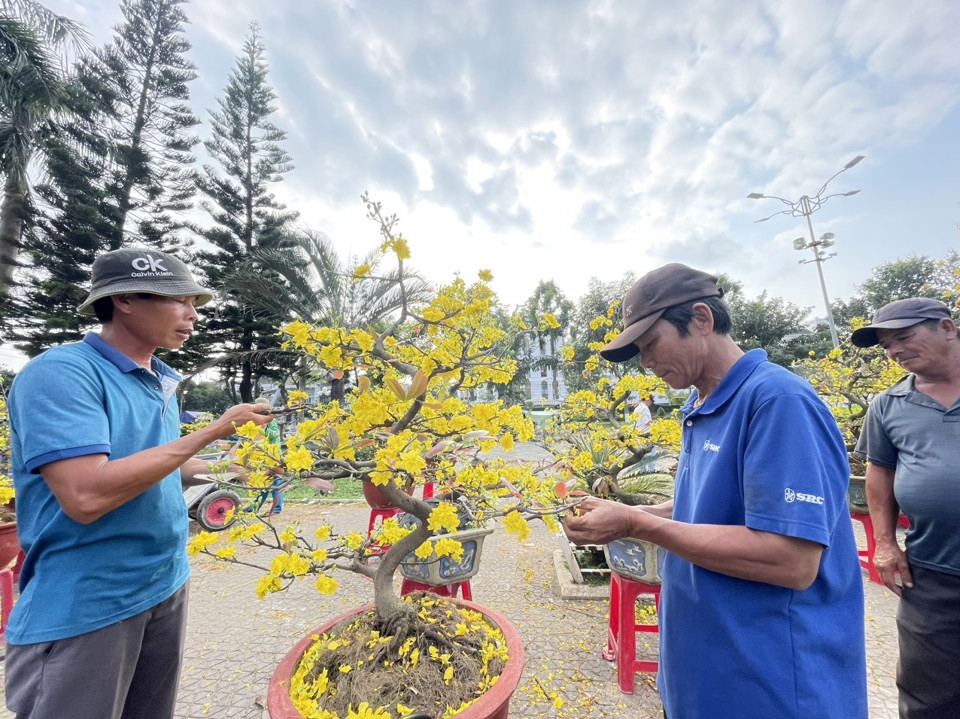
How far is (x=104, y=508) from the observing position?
3.50 ft

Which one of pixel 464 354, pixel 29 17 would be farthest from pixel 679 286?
pixel 29 17

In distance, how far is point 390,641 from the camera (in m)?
1.66

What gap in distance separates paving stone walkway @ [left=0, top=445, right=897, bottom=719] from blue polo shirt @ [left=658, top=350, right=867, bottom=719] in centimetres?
139

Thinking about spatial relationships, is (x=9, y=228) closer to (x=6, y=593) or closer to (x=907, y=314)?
(x=6, y=593)

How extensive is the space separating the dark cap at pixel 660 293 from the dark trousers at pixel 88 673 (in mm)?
1698

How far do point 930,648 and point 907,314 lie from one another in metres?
1.32

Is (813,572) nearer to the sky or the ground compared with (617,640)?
nearer to the sky

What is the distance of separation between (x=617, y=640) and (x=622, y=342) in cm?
204

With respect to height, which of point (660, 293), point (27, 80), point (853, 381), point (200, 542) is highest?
point (27, 80)

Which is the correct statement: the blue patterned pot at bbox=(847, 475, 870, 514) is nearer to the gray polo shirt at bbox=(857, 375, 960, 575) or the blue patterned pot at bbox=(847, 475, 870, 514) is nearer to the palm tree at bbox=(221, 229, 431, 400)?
the gray polo shirt at bbox=(857, 375, 960, 575)

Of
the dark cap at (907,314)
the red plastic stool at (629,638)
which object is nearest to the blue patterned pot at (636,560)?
the red plastic stool at (629,638)

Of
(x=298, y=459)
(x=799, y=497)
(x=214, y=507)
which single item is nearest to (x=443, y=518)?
(x=298, y=459)

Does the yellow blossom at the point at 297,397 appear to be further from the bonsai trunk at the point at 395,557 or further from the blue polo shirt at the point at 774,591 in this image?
the blue polo shirt at the point at 774,591

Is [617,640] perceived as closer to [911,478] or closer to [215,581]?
[911,478]
